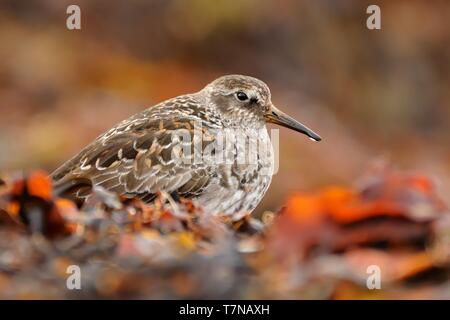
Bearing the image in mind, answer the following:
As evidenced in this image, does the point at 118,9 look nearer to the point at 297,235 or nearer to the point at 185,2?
the point at 185,2

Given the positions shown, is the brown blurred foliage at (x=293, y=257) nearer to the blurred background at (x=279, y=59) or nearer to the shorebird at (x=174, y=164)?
the shorebird at (x=174, y=164)

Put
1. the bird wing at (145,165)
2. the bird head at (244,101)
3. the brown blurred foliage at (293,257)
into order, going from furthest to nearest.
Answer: the bird head at (244,101) < the bird wing at (145,165) < the brown blurred foliage at (293,257)

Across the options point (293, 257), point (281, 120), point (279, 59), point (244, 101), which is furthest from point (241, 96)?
point (279, 59)

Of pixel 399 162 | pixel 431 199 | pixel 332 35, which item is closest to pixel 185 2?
pixel 332 35

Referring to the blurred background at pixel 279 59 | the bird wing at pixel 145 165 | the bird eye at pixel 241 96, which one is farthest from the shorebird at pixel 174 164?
the blurred background at pixel 279 59

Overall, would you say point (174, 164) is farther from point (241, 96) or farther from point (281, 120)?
point (281, 120)

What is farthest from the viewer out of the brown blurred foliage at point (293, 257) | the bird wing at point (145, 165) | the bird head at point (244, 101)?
the bird head at point (244, 101)
